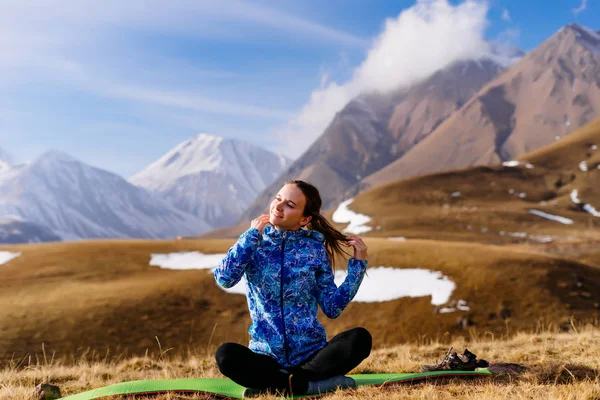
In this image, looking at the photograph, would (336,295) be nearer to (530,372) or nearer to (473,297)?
(530,372)

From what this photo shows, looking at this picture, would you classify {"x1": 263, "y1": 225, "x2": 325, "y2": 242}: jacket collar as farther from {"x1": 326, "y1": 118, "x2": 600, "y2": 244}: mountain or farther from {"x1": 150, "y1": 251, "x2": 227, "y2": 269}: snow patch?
{"x1": 326, "y1": 118, "x2": 600, "y2": 244}: mountain

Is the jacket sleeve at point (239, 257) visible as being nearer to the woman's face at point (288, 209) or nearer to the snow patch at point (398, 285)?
the woman's face at point (288, 209)

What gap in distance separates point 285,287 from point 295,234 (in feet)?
2.11

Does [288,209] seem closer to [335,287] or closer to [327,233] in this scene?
[327,233]

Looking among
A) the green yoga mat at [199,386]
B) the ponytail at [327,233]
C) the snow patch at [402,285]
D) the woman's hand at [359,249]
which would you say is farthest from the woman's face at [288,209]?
the snow patch at [402,285]

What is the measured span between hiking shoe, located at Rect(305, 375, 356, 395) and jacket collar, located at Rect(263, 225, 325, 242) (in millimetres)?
1618

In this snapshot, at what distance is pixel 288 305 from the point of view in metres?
5.23

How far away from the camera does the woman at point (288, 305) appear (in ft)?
16.8

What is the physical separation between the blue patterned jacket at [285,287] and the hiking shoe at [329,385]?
0.32 m

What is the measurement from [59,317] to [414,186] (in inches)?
3329

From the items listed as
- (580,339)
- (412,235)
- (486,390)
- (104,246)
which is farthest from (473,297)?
(412,235)

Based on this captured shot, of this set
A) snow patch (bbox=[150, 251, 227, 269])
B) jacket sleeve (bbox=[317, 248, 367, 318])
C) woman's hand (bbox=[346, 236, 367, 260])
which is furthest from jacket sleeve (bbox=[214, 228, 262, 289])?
snow patch (bbox=[150, 251, 227, 269])

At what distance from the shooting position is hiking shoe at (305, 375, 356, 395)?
5.17 meters

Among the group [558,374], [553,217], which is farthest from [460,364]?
[553,217]
